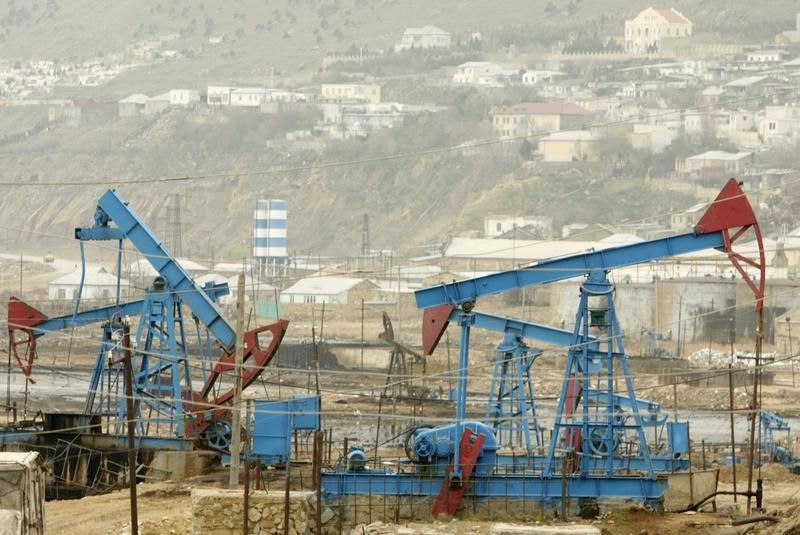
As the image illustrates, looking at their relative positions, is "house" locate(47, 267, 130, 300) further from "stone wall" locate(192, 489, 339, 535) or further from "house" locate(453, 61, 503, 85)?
"house" locate(453, 61, 503, 85)

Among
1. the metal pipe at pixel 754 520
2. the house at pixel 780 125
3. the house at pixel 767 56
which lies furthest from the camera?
the house at pixel 767 56

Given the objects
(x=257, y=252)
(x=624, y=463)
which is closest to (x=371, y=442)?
(x=624, y=463)

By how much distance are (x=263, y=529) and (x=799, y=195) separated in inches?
4115

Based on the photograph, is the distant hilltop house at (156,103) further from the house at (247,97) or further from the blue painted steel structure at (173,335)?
the blue painted steel structure at (173,335)

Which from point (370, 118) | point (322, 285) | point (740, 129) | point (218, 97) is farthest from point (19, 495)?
point (218, 97)

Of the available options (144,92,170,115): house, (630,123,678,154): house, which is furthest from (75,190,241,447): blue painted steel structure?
(144,92,170,115): house

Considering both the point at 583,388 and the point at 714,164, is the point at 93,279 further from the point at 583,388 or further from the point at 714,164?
the point at 583,388

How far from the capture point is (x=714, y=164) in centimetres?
15162

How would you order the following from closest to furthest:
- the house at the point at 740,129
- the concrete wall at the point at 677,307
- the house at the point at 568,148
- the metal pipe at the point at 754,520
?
the metal pipe at the point at 754,520
the concrete wall at the point at 677,307
the house at the point at 568,148
the house at the point at 740,129

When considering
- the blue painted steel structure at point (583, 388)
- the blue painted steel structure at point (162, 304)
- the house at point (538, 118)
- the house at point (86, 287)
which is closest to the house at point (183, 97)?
the house at point (538, 118)

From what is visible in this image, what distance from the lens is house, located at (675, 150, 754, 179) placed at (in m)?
150

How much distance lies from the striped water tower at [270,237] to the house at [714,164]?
108 feet

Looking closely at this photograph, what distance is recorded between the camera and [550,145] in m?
160

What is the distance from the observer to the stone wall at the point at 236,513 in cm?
3027
